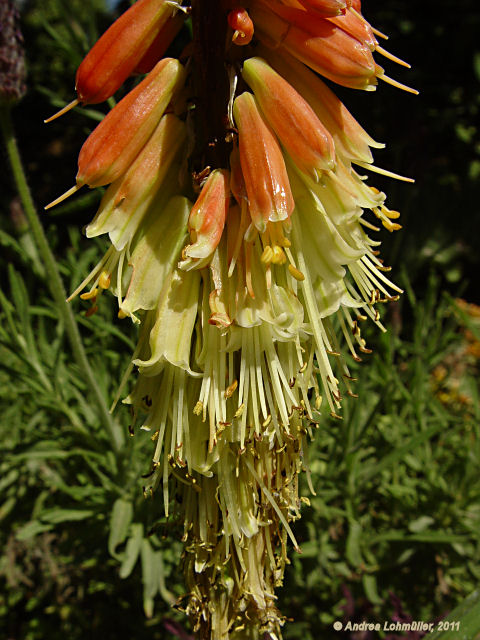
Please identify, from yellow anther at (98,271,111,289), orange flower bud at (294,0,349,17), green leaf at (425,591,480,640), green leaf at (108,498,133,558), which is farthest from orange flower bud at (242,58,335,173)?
green leaf at (108,498,133,558)

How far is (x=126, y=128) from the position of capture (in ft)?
3.07

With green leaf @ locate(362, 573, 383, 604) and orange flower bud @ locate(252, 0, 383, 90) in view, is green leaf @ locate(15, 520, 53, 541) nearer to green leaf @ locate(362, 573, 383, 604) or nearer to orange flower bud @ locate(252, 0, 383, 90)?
green leaf @ locate(362, 573, 383, 604)

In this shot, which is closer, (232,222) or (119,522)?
(232,222)

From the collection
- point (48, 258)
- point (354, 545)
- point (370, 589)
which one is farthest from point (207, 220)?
point (370, 589)

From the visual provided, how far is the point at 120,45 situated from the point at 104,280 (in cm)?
37

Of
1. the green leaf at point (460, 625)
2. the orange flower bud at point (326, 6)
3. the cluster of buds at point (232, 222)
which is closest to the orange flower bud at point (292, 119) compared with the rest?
the cluster of buds at point (232, 222)

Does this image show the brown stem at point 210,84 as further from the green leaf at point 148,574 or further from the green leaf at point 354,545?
the green leaf at point 354,545

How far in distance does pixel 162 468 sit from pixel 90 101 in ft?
2.21

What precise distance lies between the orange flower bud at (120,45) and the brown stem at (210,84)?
60 millimetres

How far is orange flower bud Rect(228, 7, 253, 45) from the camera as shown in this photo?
864mm

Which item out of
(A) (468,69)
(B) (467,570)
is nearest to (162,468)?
(B) (467,570)

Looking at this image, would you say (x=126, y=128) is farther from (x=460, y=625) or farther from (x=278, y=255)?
(x=460, y=625)

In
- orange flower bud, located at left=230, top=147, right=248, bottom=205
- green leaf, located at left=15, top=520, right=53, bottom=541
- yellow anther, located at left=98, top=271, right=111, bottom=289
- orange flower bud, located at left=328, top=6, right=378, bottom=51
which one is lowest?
green leaf, located at left=15, top=520, right=53, bottom=541

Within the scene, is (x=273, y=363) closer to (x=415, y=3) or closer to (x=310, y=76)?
(x=310, y=76)
